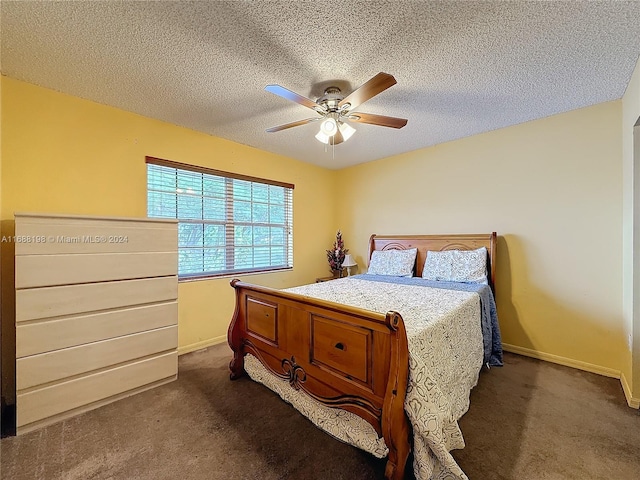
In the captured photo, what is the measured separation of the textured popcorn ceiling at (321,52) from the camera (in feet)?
4.61

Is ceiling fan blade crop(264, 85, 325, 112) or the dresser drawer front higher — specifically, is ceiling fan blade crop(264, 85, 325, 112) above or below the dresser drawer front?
above

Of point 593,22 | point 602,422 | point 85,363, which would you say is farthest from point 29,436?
point 593,22

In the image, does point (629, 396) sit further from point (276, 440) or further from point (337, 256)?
point (337, 256)

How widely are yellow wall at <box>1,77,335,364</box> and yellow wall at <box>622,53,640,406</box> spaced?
3426 mm

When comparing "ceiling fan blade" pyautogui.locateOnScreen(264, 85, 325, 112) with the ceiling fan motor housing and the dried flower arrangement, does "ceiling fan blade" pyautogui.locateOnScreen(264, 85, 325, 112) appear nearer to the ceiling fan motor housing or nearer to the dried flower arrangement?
the ceiling fan motor housing

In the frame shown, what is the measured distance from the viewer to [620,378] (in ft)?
7.48

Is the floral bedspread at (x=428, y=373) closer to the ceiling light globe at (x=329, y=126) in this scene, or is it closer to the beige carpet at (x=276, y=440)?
the beige carpet at (x=276, y=440)

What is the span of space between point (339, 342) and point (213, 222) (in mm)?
2273

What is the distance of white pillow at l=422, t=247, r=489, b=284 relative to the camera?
2.79 m

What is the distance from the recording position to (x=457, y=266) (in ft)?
9.53

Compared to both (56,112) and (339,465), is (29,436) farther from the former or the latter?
(56,112)

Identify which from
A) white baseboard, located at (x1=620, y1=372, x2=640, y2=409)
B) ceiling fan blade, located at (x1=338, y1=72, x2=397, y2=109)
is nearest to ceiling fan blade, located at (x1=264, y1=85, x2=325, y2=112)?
ceiling fan blade, located at (x1=338, y1=72, x2=397, y2=109)

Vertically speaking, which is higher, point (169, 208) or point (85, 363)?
point (169, 208)

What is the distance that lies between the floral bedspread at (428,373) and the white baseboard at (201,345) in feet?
3.21
